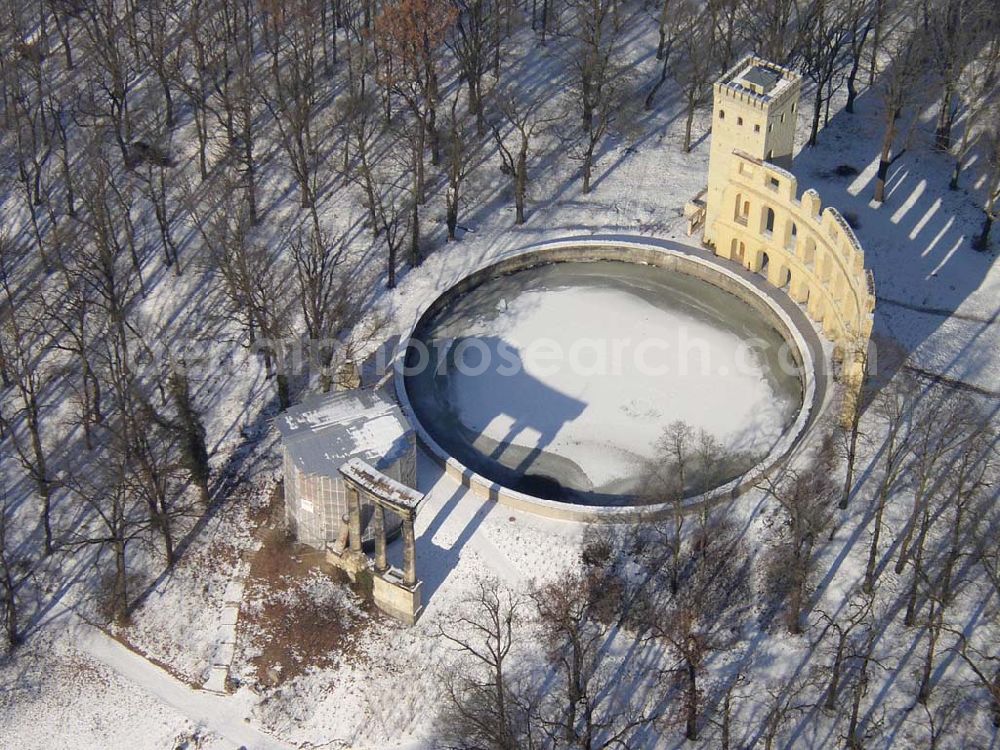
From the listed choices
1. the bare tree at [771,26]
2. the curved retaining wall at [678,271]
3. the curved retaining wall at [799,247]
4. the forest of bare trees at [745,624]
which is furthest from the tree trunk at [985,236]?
the bare tree at [771,26]

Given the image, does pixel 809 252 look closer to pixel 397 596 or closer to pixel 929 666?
pixel 929 666

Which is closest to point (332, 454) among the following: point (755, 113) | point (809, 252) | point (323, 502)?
point (323, 502)

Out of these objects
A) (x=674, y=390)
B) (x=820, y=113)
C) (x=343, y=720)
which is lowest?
(x=343, y=720)

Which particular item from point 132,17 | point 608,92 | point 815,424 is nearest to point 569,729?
point 815,424

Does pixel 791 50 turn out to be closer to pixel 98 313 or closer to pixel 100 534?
pixel 98 313

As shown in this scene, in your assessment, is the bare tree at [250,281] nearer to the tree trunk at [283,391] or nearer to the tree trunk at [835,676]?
the tree trunk at [283,391]

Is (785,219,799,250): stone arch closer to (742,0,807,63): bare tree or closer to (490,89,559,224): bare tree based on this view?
(742,0,807,63): bare tree
